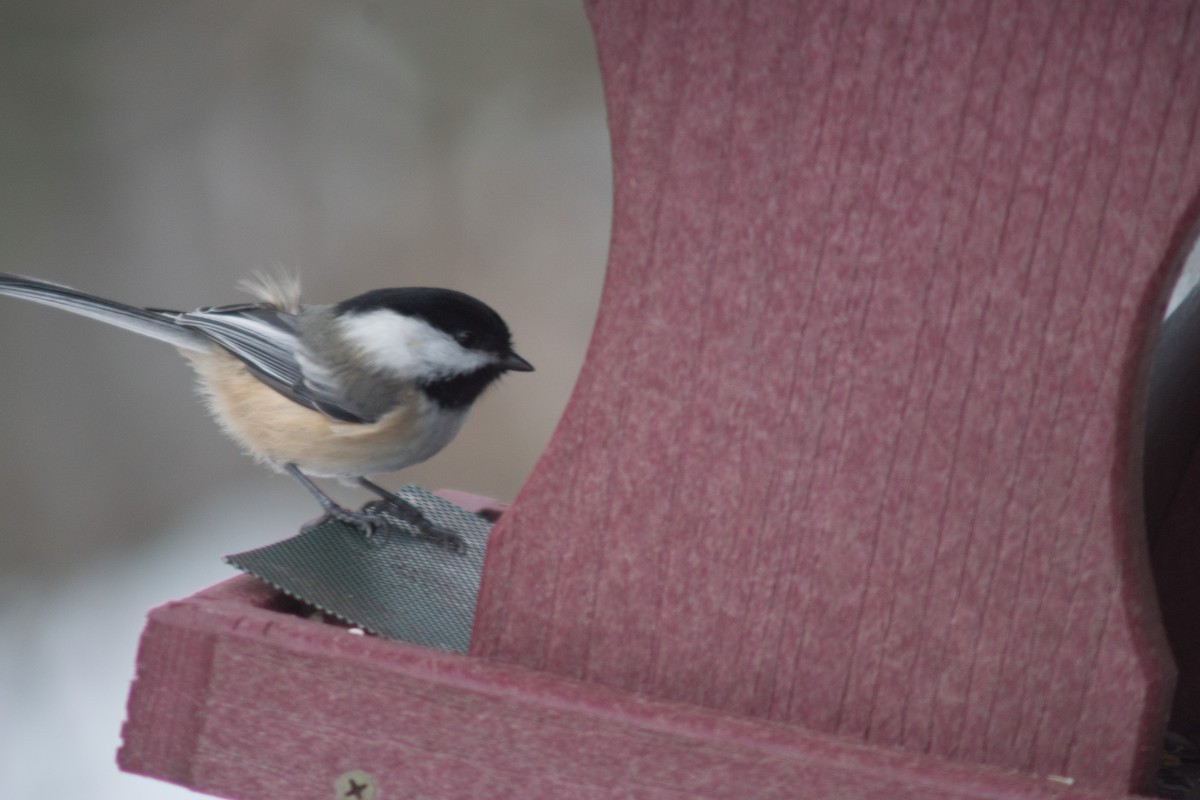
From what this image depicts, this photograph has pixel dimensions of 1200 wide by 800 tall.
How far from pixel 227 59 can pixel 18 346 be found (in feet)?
2.40

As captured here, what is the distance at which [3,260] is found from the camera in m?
2.46

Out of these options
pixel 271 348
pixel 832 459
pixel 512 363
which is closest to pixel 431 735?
pixel 832 459

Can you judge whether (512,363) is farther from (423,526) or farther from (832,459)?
(832,459)

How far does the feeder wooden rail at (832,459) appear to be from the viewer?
0.70m

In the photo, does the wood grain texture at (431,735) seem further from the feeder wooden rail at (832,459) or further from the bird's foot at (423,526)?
the bird's foot at (423,526)

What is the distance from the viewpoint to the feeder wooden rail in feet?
2.29

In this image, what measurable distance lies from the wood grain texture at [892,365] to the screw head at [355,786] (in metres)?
0.16

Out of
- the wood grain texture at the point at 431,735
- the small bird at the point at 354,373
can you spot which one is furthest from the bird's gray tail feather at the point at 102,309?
the wood grain texture at the point at 431,735

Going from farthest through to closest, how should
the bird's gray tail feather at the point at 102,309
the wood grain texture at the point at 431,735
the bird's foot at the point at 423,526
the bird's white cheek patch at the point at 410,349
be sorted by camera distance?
the bird's white cheek patch at the point at 410,349 → the bird's gray tail feather at the point at 102,309 → the bird's foot at the point at 423,526 → the wood grain texture at the point at 431,735

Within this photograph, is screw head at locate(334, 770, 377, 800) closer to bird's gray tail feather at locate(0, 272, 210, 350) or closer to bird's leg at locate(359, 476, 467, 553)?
bird's leg at locate(359, 476, 467, 553)

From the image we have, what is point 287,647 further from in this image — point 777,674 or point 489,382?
point 489,382

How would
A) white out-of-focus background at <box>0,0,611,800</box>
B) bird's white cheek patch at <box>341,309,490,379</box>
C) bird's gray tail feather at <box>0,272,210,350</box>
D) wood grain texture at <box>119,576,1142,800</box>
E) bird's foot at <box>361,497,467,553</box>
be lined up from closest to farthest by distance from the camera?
wood grain texture at <box>119,576,1142,800</box> < bird's foot at <box>361,497,467,553</box> < bird's gray tail feather at <box>0,272,210,350</box> < bird's white cheek patch at <box>341,309,490,379</box> < white out-of-focus background at <box>0,0,611,800</box>

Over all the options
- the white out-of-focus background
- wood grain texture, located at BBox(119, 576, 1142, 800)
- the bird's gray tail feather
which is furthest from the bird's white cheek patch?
the white out-of-focus background

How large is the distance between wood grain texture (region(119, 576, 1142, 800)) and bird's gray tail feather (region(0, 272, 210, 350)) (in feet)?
2.41
